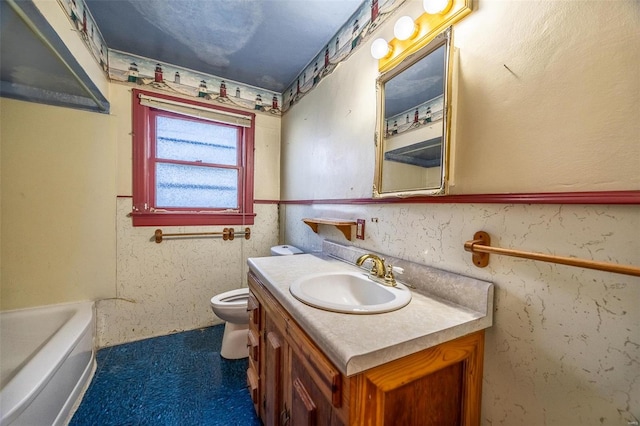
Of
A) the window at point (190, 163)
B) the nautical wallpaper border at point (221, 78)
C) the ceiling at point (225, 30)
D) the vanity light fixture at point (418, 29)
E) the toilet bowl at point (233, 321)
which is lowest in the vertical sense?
the toilet bowl at point (233, 321)

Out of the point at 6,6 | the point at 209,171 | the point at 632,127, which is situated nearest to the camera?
the point at 632,127

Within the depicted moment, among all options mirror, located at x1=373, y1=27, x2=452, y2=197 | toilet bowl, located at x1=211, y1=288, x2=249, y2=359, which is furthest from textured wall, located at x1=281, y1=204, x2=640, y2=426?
toilet bowl, located at x1=211, y1=288, x2=249, y2=359

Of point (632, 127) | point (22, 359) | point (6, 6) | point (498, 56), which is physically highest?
point (6, 6)

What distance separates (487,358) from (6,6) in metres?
2.16

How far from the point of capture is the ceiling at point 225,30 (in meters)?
1.41

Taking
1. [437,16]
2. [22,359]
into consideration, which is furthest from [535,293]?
[22,359]

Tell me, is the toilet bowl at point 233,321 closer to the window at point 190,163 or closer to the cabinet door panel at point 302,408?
the window at point 190,163

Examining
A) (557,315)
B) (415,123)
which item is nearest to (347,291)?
(557,315)

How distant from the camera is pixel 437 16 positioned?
37.6 inches

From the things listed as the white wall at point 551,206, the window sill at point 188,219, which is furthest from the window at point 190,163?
the white wall at point 551,206

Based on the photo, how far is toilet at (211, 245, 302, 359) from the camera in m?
1.70

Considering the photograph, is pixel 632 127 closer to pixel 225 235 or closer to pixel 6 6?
pixel 6 6

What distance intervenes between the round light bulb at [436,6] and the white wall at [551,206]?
0.09 m

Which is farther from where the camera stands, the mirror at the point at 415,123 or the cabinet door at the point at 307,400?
the mirror at the point at 415,123
